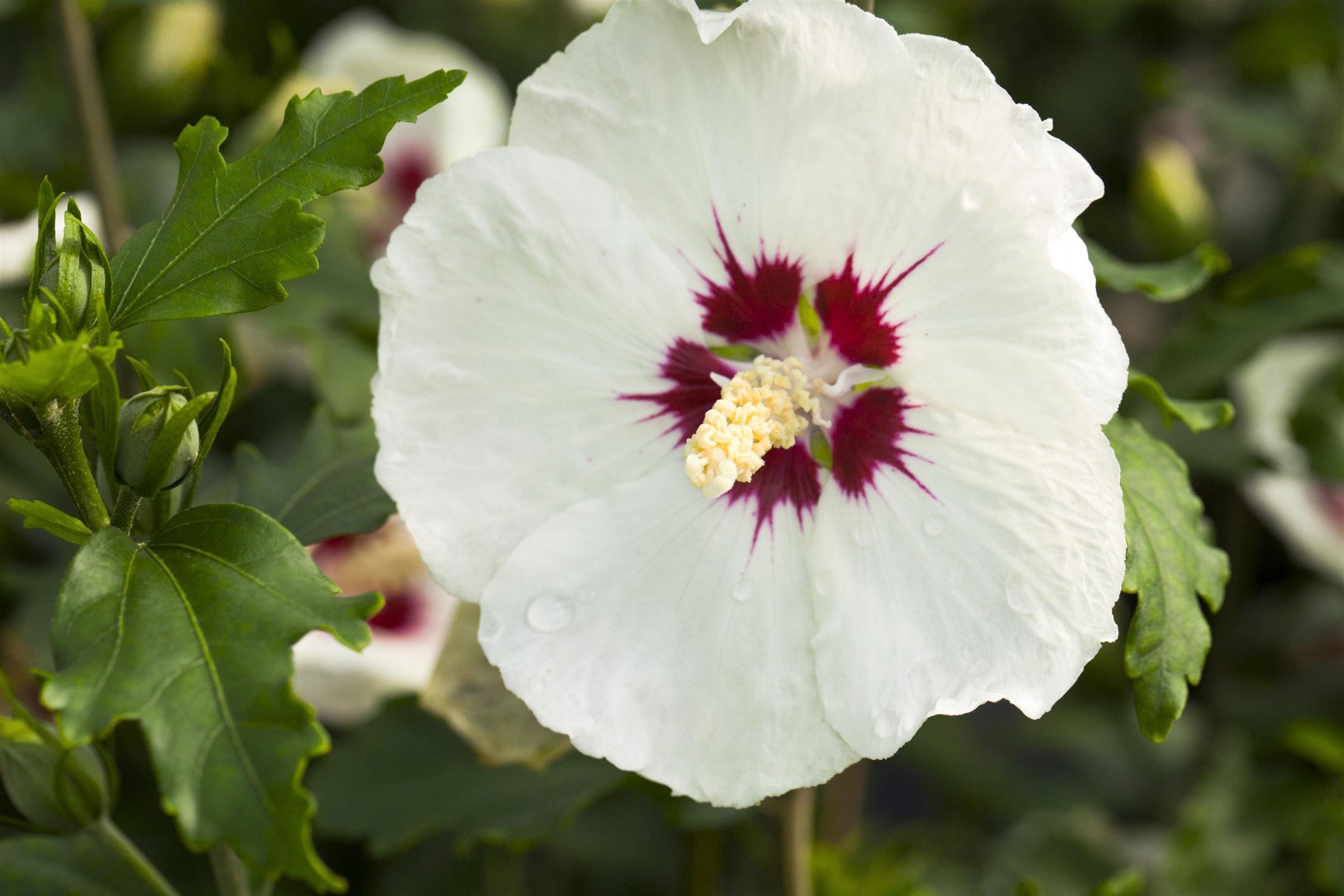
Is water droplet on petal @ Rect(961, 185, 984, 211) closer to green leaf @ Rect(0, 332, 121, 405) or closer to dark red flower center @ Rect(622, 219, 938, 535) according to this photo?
dark red flower center @ Rect(622, 219, 938, 535)

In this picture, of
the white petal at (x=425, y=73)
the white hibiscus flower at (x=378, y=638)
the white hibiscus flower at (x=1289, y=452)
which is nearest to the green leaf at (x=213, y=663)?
the white hibiscus flower at (x=378, y=638)

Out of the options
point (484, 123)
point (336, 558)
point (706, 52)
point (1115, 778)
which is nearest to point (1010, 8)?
point (484, 123)

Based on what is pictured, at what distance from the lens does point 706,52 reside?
68 centimetres

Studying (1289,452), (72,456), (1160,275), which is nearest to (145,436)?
(72,456)

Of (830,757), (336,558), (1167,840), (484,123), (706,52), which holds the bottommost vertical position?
(1167,840)

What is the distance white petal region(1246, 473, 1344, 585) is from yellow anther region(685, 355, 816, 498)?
0.83 metres

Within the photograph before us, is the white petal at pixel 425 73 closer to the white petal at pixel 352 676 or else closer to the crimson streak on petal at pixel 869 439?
the white petal at pixel 352 676

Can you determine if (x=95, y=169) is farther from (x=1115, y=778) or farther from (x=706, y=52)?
(x=1115, y=778)

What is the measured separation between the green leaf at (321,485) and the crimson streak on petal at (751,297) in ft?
0.79

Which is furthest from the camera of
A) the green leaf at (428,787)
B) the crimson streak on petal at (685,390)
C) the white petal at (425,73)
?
the white petal at (425,73)

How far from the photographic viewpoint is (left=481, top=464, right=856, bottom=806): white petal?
2.26 feet

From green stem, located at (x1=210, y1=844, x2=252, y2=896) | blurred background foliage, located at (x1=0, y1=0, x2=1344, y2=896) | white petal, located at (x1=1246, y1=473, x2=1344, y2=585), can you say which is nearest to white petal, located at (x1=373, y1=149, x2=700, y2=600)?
green stem, located at (x1=210, y1=844, x2=252, y2=896)

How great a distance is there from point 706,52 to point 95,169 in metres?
0.83

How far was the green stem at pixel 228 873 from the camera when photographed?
2.52ft
